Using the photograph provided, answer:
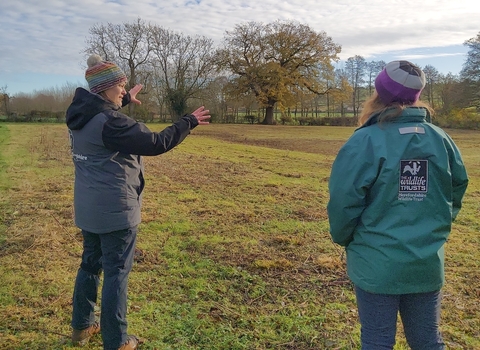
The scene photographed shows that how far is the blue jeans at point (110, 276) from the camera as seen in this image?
2.74 metres

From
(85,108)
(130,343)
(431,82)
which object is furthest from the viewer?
(431,82)

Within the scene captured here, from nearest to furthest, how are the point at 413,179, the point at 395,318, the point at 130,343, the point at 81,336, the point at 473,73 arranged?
1. the point at 413,179
2. the point at 395,318
3. the point at 130,343
4. the point at 81,336
5. the point at 473,73

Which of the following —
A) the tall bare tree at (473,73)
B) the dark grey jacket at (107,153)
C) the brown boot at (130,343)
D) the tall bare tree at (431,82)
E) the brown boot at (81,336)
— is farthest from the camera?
the tall bare tree at (431,82)

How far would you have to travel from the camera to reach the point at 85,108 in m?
2.65

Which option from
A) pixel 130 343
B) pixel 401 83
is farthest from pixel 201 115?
pixel 130 343

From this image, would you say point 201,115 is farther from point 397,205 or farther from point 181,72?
point 181,72

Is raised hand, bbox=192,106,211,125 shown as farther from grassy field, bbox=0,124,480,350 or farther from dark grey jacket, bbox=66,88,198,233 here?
grassy field, bbox=0,124,480,350

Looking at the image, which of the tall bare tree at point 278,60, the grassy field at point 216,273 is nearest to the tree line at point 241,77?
the tall bare tree at point 278,60

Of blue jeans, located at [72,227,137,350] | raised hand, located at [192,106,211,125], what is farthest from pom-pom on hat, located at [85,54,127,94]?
blue jeans, located at [72,227,137,350]

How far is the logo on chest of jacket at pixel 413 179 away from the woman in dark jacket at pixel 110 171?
1469mm

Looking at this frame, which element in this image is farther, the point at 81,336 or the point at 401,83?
the point at 81,336

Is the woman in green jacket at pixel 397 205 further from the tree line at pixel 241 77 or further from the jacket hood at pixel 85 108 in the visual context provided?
the tree line at pixel 241 77

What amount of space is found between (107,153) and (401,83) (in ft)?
6.03

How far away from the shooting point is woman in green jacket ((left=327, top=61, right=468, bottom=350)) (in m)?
2.03
